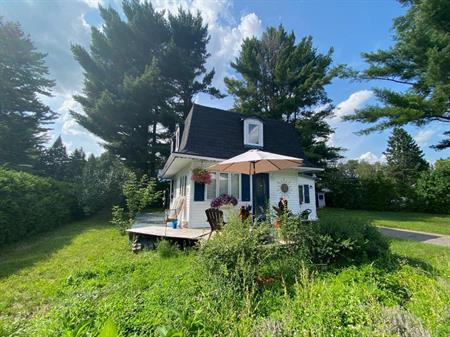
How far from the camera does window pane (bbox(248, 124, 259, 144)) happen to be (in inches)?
432

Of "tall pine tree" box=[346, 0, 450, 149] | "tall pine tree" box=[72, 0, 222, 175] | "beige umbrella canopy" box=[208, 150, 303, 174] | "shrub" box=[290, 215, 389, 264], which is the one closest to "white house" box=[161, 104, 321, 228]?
"beige umbrella canopy" box=[208, 150, 303, 174]

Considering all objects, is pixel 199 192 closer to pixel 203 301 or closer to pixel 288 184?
pixel 288 184

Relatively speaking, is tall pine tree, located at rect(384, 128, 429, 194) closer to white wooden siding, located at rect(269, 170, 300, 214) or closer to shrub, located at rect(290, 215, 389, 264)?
white wooden siding, located at rect(269, 170, 300, 214)

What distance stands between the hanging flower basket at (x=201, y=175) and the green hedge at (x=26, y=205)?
19.7 ft

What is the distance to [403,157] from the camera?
36344 millimetres

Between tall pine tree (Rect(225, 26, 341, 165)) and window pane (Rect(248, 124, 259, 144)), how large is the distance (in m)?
9.84

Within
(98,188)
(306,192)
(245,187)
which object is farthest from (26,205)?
(306,192)

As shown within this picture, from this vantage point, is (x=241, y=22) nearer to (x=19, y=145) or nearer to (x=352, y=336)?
(x=352, y=336)

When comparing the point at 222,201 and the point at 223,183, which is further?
the point at 223,183

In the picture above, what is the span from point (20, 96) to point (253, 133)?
839 inches

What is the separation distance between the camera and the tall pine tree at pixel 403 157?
33.8 metres

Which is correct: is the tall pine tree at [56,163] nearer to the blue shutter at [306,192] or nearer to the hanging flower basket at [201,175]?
the hanging flower basket at [201,175]

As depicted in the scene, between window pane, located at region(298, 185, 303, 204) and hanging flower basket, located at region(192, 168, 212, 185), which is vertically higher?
hanging flower basket, located at region(192, 168, 212, 185)

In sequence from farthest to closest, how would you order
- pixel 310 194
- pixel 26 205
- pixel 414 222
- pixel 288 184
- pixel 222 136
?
pixel 310 194, pixel 414 222, pixel 288 184, pixel 222 136, pixel 26 205
